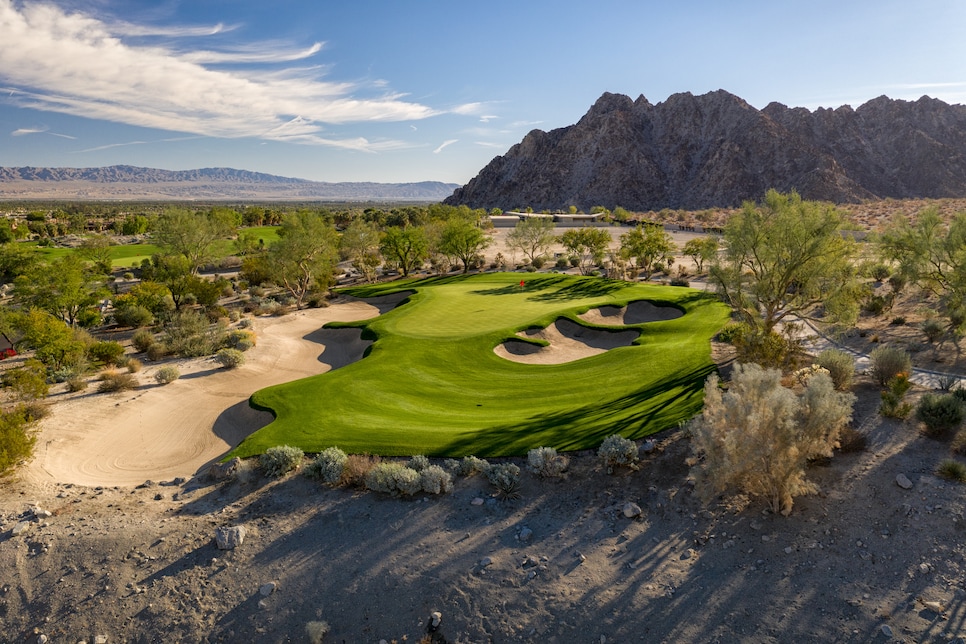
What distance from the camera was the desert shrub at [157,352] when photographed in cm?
3213

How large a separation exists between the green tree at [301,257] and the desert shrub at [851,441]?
149ft

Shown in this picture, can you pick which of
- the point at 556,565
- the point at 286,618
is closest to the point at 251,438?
the point at 286,618

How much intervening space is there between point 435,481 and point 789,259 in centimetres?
1988

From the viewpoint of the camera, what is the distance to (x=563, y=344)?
3291cm

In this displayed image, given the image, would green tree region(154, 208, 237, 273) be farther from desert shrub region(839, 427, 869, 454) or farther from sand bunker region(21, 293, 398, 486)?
desert shrub region(839, 427, 869, 454)

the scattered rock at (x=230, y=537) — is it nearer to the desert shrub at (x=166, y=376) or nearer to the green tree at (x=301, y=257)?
the desert shrub at (x=166, y=376)

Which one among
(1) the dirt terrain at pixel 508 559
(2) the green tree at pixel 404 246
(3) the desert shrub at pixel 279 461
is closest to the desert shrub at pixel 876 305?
(1) the dirt terrain at pixel 508 559

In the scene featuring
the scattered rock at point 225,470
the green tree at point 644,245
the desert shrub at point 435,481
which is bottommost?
the scattered rock at point 225,470

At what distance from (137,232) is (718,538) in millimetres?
131366

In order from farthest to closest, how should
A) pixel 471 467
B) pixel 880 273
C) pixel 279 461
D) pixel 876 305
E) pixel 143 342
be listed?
pixel 880 273
pixel 143 342
pixel 876 305
pixel 279 461
pixel 471 467

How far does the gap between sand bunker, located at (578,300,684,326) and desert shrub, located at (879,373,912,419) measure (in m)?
20.2

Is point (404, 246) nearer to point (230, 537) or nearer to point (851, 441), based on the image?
point (230, 537)

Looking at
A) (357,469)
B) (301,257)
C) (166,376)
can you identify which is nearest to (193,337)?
(166,376)

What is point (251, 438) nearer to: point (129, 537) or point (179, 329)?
point (129, 537)
